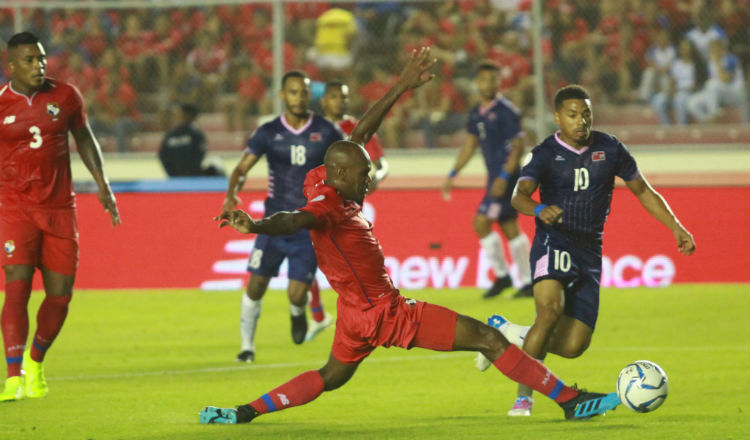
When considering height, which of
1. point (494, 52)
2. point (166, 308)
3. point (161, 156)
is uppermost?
point (494, 52)

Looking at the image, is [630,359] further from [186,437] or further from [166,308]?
[166,308]

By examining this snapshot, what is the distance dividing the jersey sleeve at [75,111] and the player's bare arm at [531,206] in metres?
3.34

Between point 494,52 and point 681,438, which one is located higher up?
point 494,52

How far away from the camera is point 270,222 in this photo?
21.7 feet

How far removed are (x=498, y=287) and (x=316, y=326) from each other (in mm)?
2869

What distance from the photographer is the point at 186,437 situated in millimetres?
7504

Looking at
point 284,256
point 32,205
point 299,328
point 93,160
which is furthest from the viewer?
point 299,328

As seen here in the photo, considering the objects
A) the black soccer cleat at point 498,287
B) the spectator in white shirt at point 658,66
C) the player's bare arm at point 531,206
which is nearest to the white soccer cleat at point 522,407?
the player's bare arm at point 531,206

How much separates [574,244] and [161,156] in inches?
375

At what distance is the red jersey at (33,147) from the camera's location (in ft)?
29.6

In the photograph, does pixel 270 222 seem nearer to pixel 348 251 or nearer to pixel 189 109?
pixel 348 251

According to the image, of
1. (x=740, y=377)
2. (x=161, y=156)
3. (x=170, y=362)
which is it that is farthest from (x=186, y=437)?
(x=161, y=156)

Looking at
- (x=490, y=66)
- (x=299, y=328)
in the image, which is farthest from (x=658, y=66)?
(x=299, y=328)

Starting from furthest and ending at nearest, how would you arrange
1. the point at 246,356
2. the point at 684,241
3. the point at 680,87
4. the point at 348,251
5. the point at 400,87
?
the point at 680,87
the point at 246,356
the point at 684,241
the point at 400,87
the point at 348,251
